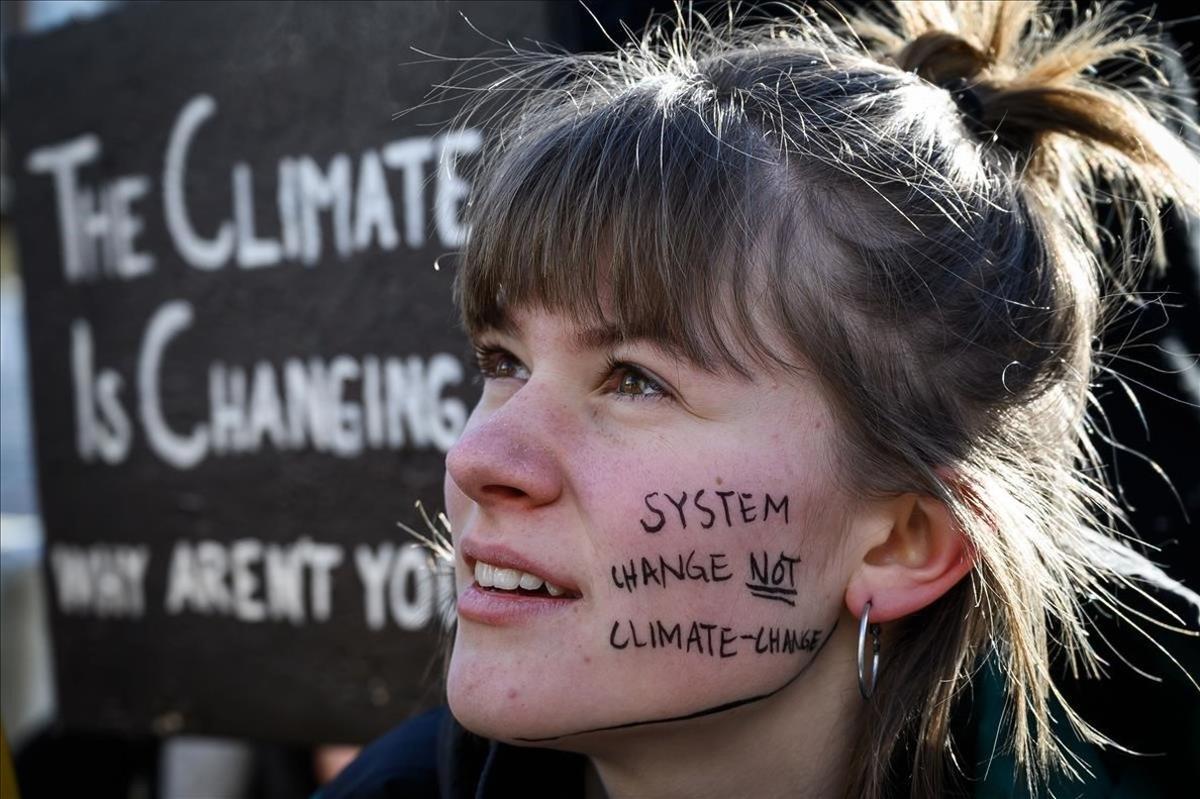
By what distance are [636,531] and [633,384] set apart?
0.19 meters

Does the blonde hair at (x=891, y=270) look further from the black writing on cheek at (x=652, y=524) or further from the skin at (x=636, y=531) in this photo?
the black writing on cheek at (x=652, y=524)

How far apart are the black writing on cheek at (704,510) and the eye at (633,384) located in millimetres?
129

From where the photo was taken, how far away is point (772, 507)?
Result: 1.49 meters

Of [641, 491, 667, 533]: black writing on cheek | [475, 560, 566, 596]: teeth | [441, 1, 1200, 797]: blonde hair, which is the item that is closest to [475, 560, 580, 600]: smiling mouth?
[475, 560, 566, 596]: teeth

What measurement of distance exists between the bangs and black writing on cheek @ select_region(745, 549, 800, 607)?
0.23 m

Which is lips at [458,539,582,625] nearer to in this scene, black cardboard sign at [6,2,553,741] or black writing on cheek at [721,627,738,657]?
black writing on cheek at [721,627,738,657]

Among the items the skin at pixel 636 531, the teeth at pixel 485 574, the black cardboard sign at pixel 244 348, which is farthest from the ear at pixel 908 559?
the black cardboard sign at pixel 244 348

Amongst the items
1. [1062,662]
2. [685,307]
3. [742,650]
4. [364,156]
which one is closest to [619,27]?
[364,156]

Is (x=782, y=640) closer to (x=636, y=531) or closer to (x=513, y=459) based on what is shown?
(x=636, y=531)

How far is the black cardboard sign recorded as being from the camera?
2.12 metres

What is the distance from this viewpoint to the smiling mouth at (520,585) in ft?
4.87

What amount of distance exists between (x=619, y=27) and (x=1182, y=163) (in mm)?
912

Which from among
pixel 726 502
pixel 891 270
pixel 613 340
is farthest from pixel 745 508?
pixel 891 270

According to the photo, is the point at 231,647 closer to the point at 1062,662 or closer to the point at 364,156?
the point at 364,156
